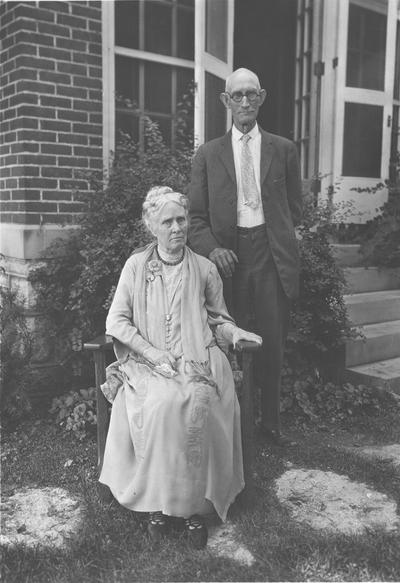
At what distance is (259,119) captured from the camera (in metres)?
7.80

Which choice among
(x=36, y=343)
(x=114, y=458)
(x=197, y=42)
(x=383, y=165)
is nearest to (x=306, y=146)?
(x=383, y=165)

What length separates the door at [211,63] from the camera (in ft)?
15.8

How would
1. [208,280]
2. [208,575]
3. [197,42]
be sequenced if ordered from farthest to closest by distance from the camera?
[197,42], [208,280], [208,575]

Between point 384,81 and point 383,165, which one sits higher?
point 384,81

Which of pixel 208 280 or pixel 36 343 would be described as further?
Answer: pixel 36 343

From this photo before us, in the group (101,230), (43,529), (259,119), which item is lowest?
(43,529)

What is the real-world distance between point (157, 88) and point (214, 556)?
148 inches

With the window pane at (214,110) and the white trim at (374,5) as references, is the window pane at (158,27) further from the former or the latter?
the white trim at (374,5)

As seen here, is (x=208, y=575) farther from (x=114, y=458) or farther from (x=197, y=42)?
(x=197, y=42)

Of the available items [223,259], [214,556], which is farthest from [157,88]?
[214,556]

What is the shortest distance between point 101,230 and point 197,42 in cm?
185

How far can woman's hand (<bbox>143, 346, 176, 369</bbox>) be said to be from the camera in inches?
108

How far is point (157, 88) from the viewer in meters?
4.98

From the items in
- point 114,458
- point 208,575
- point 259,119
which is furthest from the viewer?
point 259,119
